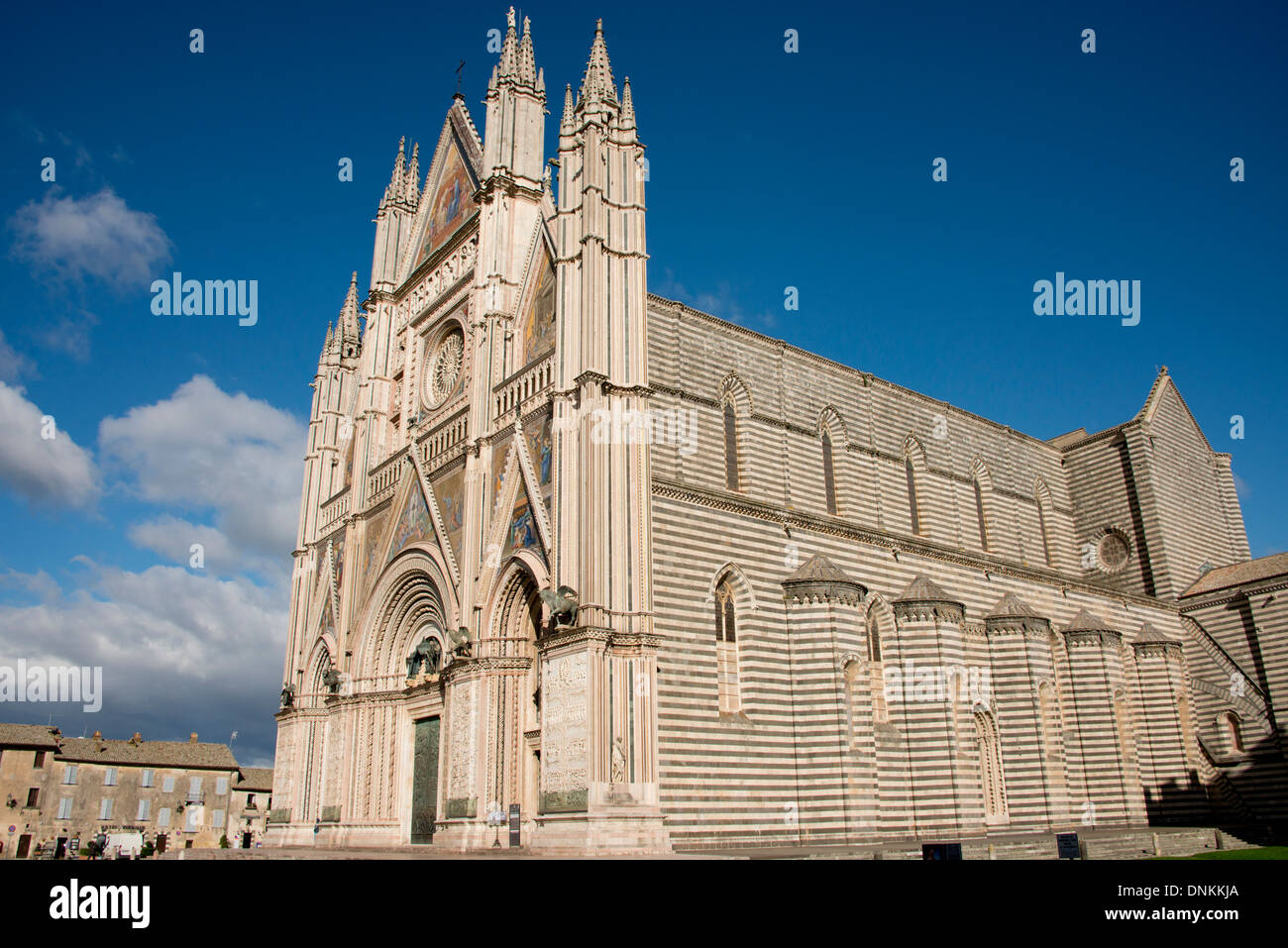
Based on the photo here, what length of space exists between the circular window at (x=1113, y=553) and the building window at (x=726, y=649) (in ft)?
65.1

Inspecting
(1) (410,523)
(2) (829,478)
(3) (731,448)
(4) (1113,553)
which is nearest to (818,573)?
(3) (731,448)

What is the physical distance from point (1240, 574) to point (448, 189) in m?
28.5

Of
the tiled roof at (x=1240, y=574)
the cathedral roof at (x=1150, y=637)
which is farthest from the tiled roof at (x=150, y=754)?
the tiled roof at (x=1240, y=574)

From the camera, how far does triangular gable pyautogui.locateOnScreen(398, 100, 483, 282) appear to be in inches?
1105

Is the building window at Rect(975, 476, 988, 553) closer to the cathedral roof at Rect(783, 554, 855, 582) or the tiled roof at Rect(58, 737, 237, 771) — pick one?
the cathedral roof at Rect(783, 554, 855, 582)

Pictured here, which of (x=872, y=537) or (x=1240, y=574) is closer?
(x=872, y=537)

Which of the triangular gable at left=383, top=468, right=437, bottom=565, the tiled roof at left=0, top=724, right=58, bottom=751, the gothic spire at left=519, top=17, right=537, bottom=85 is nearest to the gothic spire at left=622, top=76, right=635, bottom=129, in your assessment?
the gothic spire at left=519, top=17, right=537, bottom=85

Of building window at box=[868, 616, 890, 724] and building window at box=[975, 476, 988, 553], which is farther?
building window at box=[975, 476, 988, 553]

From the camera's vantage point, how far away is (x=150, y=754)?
46219mm

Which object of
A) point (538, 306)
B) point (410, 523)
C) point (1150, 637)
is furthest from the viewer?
point (1150, 637)

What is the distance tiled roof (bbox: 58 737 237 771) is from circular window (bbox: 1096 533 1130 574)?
41.9 m

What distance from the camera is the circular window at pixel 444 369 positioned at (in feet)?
88.6

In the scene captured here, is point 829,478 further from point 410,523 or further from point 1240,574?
point 1240,574

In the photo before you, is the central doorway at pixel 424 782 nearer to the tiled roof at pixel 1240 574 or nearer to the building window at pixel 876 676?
the building window at pixel 876 676
